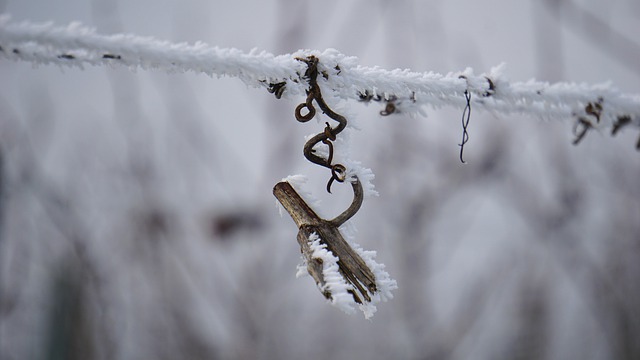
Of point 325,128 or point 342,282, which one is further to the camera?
point 325,128

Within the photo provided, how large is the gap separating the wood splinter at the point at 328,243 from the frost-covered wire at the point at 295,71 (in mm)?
146

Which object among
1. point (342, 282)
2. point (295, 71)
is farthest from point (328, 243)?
point (295, 71)

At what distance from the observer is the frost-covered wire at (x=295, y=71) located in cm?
56

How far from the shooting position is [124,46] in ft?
1.94

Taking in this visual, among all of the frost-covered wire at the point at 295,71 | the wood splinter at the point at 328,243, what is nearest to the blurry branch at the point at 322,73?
the frost-covered wire at the point at 295,71

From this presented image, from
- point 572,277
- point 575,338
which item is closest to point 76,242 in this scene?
point 572,277

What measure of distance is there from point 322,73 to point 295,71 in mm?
45

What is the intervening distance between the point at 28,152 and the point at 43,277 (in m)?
1.04

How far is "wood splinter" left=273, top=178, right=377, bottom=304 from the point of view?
59cm

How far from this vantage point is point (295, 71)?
661mm

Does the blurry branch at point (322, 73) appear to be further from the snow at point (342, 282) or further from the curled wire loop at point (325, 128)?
the snow at point (342, 282)

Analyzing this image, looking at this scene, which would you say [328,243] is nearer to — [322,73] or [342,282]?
[342,282]

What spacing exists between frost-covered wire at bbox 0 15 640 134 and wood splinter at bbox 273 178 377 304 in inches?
5.7

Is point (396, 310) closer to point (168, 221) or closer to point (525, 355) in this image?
point (168, 221)
